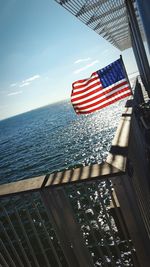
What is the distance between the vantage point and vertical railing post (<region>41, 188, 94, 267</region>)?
2729 mm

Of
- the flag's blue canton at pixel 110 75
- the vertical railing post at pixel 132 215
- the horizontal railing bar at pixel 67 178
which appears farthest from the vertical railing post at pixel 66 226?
the flag's blue canton at pixel 110 75

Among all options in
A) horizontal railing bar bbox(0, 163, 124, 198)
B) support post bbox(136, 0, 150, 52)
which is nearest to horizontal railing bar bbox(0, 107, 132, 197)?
horizontal railing bar bbox(0, 163, 124, 198)

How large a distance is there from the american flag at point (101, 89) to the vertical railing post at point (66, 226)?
22.5 feet

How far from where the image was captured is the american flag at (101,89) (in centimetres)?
927

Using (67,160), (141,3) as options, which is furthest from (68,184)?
(67,160)

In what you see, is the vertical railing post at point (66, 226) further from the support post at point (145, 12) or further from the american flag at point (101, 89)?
the american flag at point (101, 89)

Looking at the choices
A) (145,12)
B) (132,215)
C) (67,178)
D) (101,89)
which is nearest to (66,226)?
(67,178)

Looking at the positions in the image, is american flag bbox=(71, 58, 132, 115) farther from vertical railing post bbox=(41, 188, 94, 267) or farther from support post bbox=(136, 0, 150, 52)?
vertical railing post bbox=(41, 188, 94, 267)

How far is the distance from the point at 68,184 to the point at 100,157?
89.4ft

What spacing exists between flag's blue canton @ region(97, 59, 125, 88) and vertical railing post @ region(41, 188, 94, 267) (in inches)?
286

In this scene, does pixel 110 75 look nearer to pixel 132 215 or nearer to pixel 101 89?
pixel 101 89

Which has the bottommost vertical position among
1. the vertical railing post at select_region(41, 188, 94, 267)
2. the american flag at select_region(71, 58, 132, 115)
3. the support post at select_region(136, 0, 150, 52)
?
the vertical railing post at select_region(41, 188, 94, 267)

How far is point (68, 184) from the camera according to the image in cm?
257

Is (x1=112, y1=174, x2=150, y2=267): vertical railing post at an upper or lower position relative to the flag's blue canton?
lower
